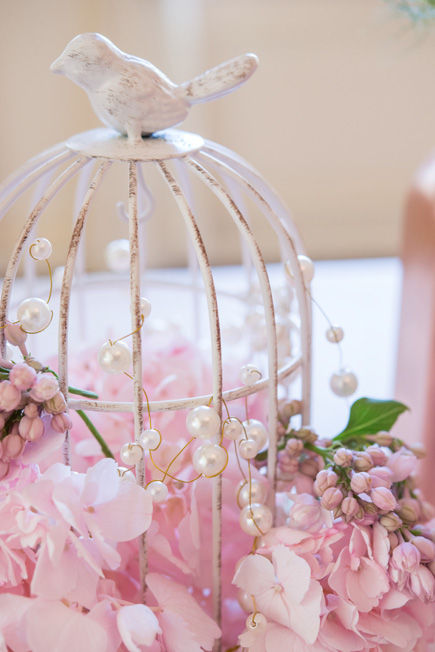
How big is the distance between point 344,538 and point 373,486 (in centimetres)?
5

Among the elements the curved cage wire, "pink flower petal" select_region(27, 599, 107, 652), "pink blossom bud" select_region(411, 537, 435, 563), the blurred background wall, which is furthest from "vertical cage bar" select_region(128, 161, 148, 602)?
the blurred background wall

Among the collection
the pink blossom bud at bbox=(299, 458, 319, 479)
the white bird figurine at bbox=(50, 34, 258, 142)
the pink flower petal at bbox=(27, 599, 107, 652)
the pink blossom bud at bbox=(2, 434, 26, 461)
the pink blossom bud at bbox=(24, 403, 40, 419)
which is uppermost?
the white bird figurine at bbox=(50, 34, 258, 142)

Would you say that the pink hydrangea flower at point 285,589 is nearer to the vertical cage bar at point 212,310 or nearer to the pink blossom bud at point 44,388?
the vertical cage bar at point 212,310

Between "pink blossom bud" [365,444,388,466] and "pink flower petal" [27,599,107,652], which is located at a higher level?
"pink blossom bud" [365,444,388,466]

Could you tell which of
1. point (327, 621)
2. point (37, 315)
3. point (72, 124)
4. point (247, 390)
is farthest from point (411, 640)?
point (72, 124)

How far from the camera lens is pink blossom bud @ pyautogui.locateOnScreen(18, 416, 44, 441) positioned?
0.47 m

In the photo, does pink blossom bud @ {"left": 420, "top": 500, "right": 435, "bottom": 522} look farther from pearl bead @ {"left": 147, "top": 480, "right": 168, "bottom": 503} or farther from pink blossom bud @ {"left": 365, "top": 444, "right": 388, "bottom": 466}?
pearl bead @ {"left": 147, "top": 480, "right": 168, "bottom": 503}

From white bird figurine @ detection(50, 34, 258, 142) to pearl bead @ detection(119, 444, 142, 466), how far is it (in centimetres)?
24

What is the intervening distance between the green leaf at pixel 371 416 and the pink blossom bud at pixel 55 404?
0.25 m

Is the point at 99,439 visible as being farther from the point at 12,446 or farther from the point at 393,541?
the point at 393,541

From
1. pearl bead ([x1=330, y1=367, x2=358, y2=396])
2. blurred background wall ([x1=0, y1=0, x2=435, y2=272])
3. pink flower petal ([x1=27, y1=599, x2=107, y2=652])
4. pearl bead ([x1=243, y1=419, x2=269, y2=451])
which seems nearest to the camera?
pink flower petal ([x1=27, y1=599, x2=107, y2=652])

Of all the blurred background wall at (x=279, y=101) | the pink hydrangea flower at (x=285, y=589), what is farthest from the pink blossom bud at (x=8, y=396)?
the blurred background wall at (x=279, y=101)

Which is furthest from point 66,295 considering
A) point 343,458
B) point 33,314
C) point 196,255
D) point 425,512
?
point 425,512

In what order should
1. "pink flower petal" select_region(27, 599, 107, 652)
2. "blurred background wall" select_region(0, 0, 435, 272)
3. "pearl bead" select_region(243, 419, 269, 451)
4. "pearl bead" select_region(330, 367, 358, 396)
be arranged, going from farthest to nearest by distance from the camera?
"blurred background wall" select_region(0, 0, 435, 272) < "pearl bead" select_region(330, 367, 358, 396) < "pearl bead" select_region(243, 419, 269, 451) < "pink flower petal" select_region(27, 599, 107, 652)
